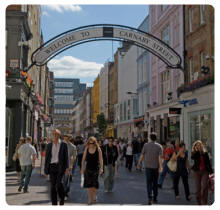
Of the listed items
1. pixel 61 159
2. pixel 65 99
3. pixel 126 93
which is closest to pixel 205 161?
pixel 61 159

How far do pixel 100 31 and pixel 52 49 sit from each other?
2.30m

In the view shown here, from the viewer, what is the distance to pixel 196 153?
893 centimetres

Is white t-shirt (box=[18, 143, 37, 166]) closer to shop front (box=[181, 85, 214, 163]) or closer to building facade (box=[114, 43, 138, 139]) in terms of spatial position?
shop front (box=[181, 85, 214, 163])

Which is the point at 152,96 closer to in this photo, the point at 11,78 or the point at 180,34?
the point at 180,34

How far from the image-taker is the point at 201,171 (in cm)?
880

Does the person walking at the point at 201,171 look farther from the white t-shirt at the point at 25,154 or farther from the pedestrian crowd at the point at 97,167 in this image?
the white t-shirt at the point at 25,154

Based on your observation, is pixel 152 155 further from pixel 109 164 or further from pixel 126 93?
pixel 126 93

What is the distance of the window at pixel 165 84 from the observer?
27.8m

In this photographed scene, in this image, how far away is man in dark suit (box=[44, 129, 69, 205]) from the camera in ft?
27.0

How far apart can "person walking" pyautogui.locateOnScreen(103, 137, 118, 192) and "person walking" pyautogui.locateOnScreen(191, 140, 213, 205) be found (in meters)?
3.30

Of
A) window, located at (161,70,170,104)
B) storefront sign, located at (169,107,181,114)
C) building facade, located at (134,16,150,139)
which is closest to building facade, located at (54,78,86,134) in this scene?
building facade, located at (134,16,150,139)

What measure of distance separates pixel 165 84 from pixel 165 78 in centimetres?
50

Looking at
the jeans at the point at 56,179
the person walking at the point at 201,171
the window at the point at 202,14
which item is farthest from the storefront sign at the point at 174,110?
the jeans at the point at 56,179

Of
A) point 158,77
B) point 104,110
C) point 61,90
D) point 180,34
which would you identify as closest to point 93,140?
point 180,34
